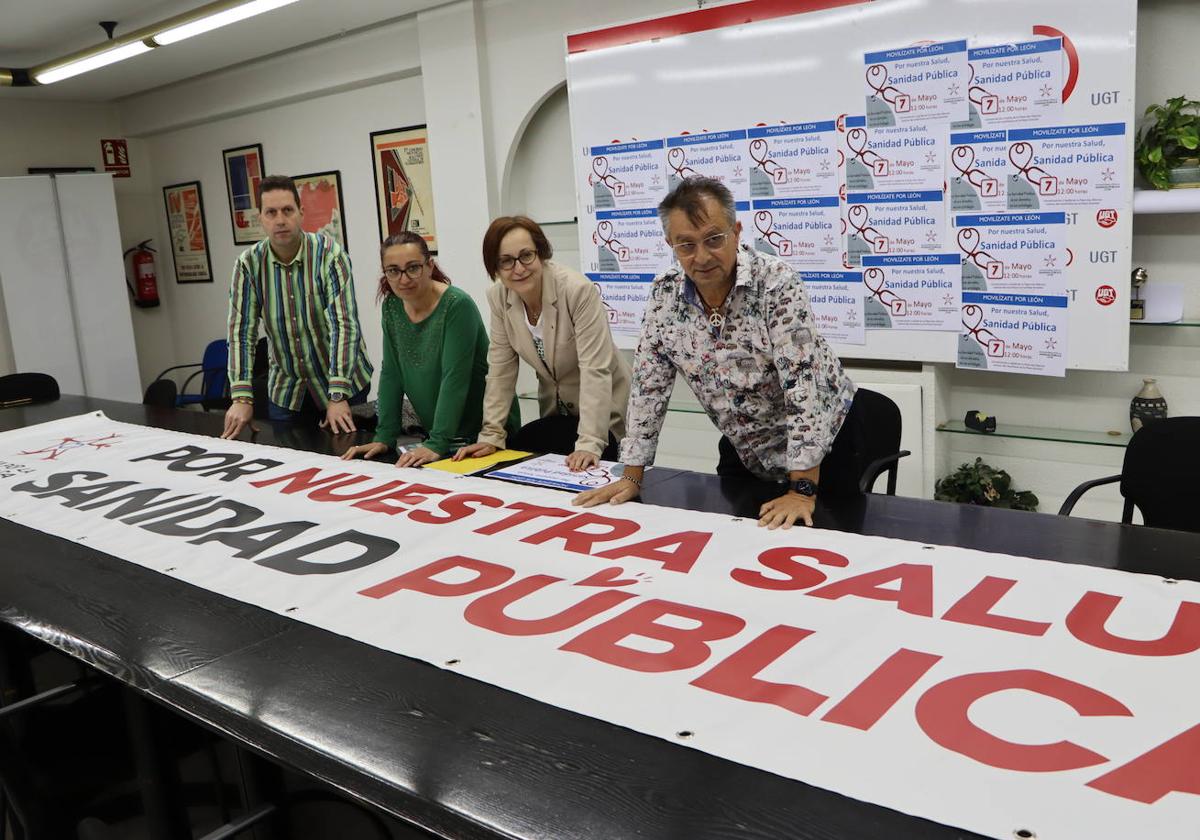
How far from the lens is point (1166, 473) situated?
234 cm

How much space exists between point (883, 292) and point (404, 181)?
11.3ft

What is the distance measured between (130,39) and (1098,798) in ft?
19.5

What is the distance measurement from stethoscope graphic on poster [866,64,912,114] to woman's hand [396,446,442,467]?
7.79 feet

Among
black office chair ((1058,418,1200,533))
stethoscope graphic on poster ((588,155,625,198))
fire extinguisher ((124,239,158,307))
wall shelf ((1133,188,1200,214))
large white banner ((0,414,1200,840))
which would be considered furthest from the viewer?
fire extinguisher ((124,239,158,307))

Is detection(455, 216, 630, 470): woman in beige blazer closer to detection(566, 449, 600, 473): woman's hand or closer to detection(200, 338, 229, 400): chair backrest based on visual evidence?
detection(566, 449, 600, 473): woman's hand

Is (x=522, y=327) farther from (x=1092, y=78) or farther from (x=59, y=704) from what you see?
(x=1092, y=78)

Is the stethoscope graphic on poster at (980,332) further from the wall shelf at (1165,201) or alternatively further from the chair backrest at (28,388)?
the chair backrest at (28,388)

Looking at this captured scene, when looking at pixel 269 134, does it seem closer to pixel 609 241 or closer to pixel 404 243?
pixel 609 241

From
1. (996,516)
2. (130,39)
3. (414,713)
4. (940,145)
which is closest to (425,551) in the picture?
(414,713)

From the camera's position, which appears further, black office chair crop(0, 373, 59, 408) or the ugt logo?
black office chair crop(0, 373, 59, 408)

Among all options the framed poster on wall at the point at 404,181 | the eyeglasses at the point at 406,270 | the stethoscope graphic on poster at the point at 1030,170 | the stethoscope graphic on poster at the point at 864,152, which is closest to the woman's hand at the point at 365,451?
the eyeglasses at the point at 406,270

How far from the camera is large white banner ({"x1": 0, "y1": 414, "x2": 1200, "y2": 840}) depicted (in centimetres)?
105

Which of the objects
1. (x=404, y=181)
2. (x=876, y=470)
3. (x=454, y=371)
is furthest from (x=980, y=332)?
(x=404, y=181)

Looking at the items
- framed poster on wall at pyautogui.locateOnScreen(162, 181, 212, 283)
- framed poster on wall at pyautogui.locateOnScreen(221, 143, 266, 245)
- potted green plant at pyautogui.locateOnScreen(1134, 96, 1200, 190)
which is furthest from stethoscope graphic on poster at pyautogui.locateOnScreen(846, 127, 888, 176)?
framed poster on wall at pyautogui.locateOnScreen(162, 181, 212, 283)
